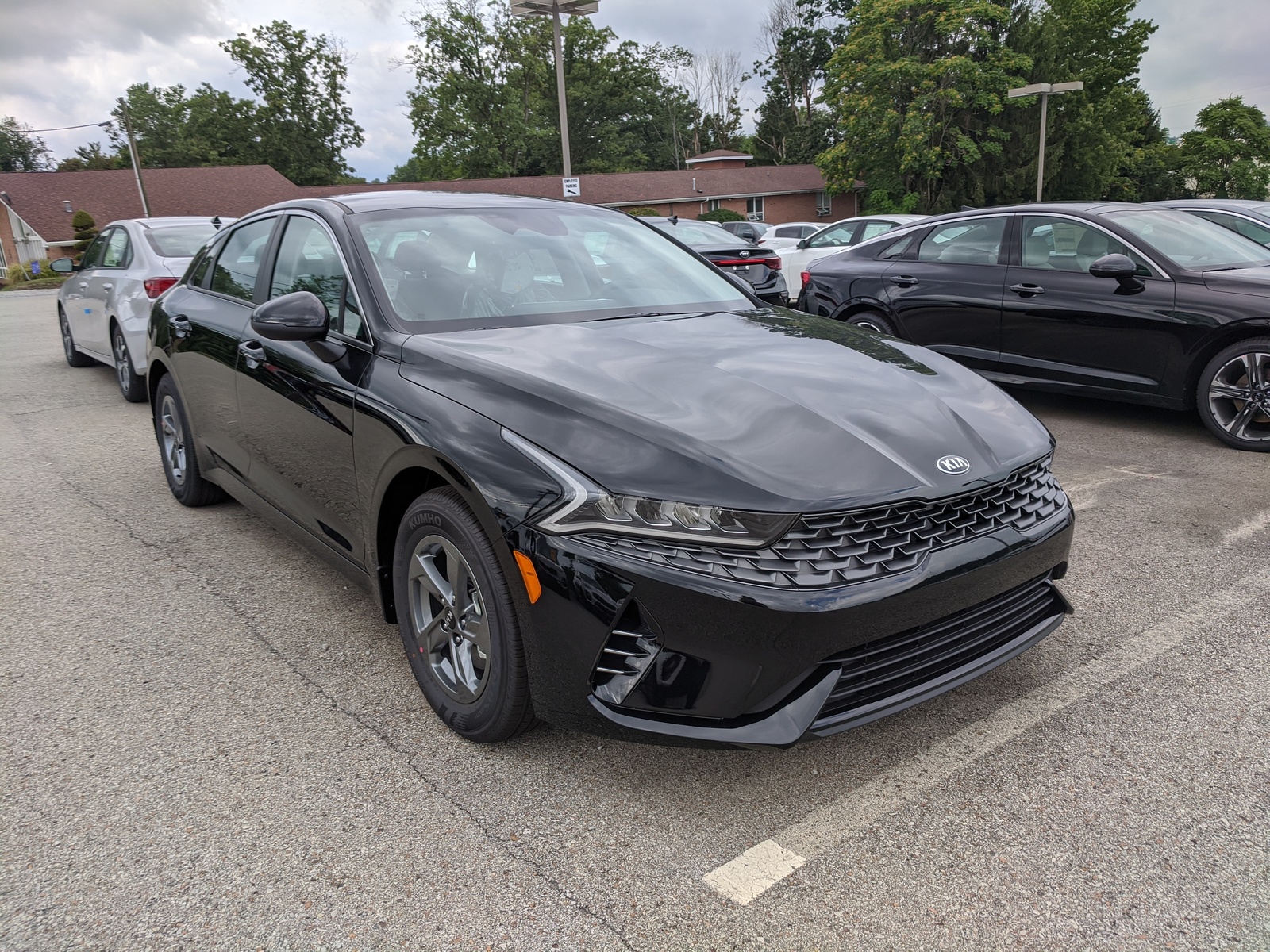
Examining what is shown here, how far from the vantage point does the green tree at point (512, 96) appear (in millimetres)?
53312

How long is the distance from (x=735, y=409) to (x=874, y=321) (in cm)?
562

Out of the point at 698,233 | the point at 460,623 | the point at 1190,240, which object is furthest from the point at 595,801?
the point at 698,233

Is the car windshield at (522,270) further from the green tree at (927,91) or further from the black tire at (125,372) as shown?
the green tree at (927,91)

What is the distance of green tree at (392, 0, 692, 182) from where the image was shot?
2099 inches

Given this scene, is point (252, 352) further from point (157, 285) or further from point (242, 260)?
point (157, 285)

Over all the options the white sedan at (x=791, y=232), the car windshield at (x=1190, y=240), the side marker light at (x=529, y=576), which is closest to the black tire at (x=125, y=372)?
the side marker light at (x=529, y=576)

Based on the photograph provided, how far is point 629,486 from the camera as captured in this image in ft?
7.43

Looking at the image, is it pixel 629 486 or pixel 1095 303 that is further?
pixel 1095 303

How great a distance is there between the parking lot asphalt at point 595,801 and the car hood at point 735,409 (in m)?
0.85

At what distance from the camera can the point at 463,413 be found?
8.58ft

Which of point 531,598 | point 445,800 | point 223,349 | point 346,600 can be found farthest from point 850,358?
point 223,349

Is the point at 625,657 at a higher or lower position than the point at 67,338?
higher

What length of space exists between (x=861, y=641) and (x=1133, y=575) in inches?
89.1

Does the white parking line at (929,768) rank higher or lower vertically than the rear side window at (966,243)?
lower
